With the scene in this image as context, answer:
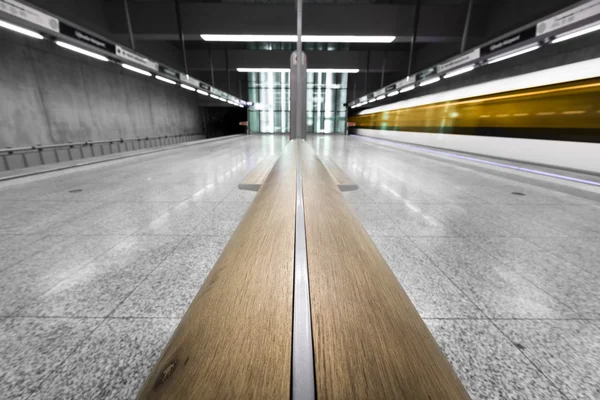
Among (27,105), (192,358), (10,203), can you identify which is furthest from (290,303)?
(27,105)

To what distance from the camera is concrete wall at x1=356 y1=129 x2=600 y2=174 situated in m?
5.49

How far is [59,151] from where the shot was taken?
8.77 metres

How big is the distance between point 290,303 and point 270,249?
1.04 feet

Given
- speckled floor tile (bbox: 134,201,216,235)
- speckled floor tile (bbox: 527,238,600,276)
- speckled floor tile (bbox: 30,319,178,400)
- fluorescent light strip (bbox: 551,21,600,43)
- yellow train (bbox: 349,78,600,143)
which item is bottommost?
speckled floor tile (bbox: 527,238,600,276)

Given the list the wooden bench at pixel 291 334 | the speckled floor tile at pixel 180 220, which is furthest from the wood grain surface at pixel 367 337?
the speckled floor tile at pixel 180 220

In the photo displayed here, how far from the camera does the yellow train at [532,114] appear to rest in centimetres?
540

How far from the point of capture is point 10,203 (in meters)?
3.60

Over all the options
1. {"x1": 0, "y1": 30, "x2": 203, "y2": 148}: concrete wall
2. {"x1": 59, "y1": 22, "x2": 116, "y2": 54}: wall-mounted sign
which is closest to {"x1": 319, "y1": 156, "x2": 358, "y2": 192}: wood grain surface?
{"x1": 59, "y1": 22, "x2": 116, "y2": 54}: wall-mounted sign

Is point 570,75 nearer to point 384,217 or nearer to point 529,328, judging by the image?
point 384,217

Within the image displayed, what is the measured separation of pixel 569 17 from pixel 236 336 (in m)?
6.03

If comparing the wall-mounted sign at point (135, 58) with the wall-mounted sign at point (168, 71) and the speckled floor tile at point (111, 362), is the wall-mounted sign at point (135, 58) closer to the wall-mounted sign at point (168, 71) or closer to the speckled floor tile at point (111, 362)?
the wall-mounted sign at point (168, 71)

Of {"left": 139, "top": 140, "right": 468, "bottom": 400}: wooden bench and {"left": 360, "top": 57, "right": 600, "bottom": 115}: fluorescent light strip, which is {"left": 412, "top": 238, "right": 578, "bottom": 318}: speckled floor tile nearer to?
{"left": 139, "top": 140, "right": 468, "bottom": 400}: wooden bench

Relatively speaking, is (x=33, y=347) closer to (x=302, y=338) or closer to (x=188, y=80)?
(x=302, y=338)

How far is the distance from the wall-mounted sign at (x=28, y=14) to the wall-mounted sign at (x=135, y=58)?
1687 millimetres
